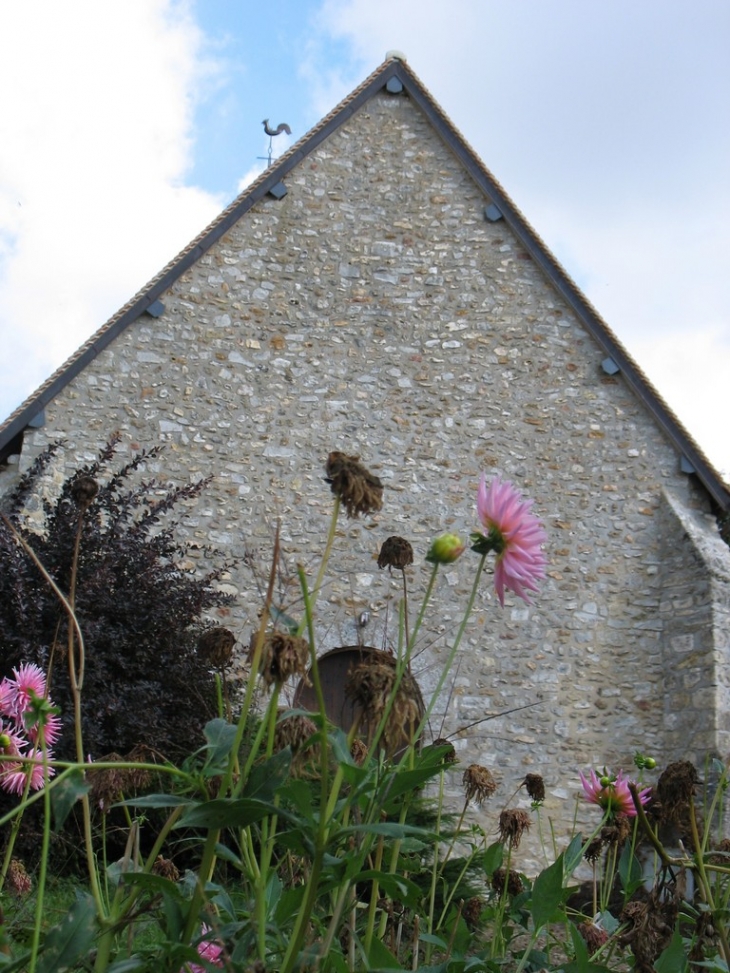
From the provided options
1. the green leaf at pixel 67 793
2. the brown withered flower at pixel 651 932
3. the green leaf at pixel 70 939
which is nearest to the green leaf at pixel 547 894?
the brown withered flower at pixel 651 932

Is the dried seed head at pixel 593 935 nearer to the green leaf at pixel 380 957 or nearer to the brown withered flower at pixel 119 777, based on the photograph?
the green leaf at pixel 380 957

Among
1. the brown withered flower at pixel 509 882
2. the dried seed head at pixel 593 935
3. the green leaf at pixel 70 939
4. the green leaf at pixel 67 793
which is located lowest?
the green leaf at pixel 70 939

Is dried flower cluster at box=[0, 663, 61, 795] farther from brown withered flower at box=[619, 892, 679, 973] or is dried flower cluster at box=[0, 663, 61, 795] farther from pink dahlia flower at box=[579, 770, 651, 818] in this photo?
pink dahlia flower at box=[579, 770, 651, 818]

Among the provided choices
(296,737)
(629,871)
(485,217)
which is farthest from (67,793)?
(485,217)

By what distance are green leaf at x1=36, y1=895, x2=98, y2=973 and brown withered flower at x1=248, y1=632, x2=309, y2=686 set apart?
0.37 m

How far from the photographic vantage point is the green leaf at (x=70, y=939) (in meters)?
1.37

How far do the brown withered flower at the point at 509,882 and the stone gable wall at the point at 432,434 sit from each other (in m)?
6.31

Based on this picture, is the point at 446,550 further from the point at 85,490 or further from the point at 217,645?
the point at 85,490

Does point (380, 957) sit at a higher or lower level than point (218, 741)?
lower

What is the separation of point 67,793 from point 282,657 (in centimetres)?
32

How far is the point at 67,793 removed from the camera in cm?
126

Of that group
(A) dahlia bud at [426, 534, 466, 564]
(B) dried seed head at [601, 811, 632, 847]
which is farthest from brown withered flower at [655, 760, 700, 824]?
(A) dahlia bud at [426, 534, 466, 564]

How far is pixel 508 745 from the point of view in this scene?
9.16 m

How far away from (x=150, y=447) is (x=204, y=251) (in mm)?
1983
